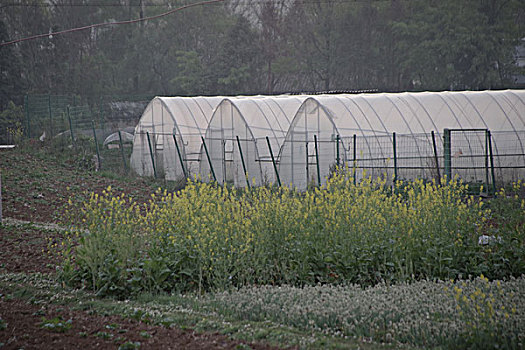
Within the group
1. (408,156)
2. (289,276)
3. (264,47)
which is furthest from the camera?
(264,47)

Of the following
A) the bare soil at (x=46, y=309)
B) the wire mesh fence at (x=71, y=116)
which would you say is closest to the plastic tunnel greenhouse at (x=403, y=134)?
the bare soil at (x=46, y=309)

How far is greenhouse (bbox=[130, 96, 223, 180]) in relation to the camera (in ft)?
62.1

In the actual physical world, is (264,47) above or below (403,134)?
above

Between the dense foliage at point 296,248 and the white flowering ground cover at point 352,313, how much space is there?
37cm

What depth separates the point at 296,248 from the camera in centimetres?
681

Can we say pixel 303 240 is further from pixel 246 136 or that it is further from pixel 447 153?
pixel 246 136

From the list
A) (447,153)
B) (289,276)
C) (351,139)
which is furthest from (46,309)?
(447,153)

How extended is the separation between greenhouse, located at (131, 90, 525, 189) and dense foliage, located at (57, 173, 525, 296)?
6928 mm

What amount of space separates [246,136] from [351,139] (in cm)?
363

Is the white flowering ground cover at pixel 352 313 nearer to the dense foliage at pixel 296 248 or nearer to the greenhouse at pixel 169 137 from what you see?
the dense foliage at pixel 296 248

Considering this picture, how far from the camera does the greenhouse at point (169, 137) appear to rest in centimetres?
1894

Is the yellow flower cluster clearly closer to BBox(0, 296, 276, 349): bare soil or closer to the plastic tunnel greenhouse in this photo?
BBox(0, 296, 276, 349): bare soil

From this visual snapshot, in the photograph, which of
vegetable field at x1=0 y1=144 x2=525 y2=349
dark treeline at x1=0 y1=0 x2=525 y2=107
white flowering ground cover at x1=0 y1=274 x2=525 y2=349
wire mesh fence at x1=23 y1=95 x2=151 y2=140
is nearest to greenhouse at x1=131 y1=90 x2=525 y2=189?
wire mesh fence at x1=23 y1=95 x2=151 y2=140

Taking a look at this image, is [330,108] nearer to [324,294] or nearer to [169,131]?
[169,131]
